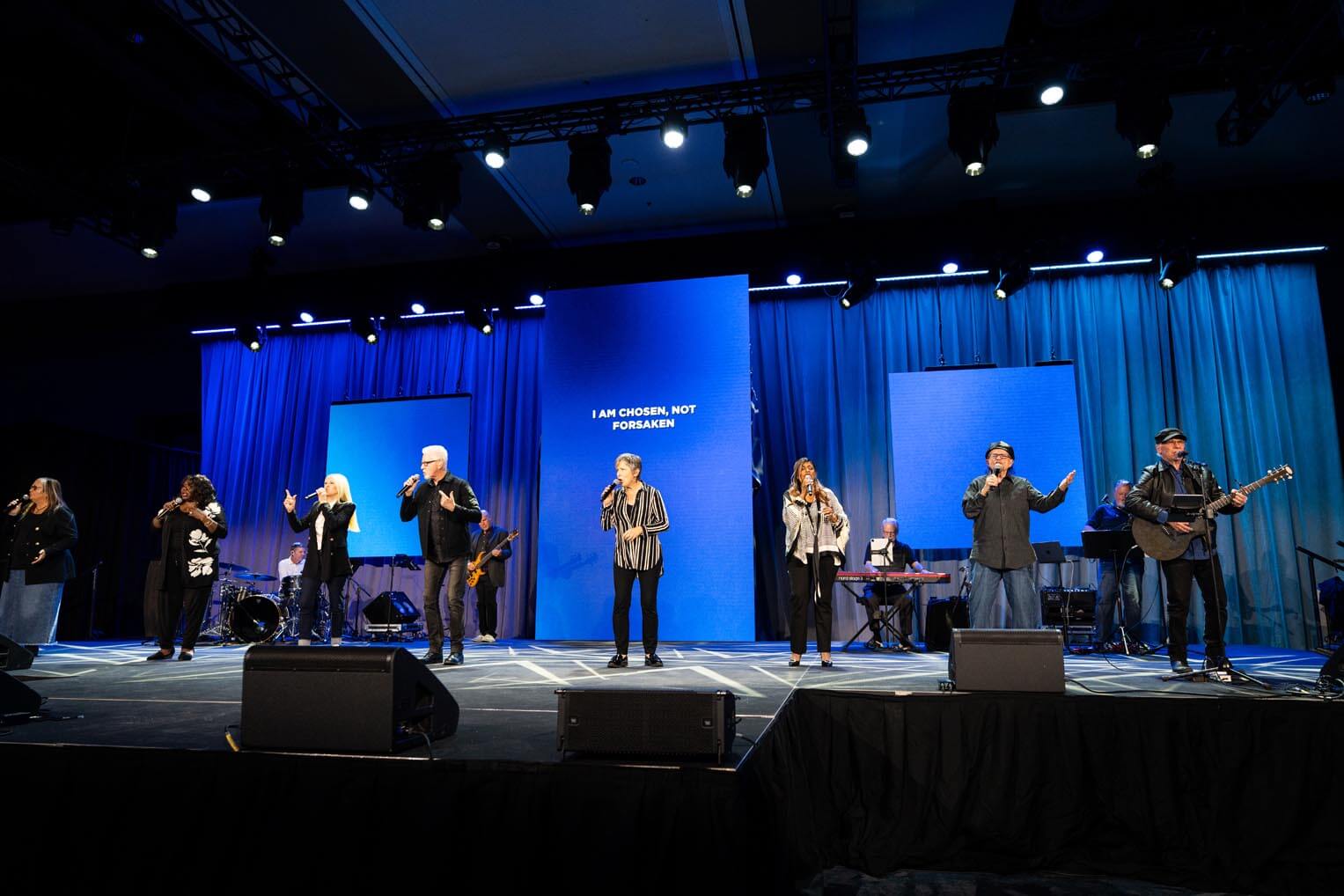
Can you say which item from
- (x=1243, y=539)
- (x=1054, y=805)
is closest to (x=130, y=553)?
(x=1054, y=805)

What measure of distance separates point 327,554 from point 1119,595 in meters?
7.91

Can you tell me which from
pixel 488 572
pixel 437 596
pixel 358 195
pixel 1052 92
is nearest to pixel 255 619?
pixel 488 572

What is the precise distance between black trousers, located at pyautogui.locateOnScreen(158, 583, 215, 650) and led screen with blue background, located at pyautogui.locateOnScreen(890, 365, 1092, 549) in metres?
7.71

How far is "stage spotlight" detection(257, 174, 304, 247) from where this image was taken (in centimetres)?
832

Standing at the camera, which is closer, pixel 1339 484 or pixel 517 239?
pixel 1339 484

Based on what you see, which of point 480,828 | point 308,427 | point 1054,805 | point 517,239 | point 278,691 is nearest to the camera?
point 480,828

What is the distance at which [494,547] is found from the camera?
35.2 feet

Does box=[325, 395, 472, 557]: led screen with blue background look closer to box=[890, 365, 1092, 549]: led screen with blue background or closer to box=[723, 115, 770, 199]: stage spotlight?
box=[723, 115, 770, 199]: stage spotlight

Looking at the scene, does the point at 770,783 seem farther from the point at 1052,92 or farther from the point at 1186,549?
the point at 1052,92

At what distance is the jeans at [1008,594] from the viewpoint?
565 cm

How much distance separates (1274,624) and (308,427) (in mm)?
13377

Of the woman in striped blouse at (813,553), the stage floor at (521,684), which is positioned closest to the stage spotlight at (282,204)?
the stage floor at (521,684)

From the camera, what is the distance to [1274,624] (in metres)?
9.57

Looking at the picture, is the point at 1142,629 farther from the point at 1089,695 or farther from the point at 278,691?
the point at 278,691
